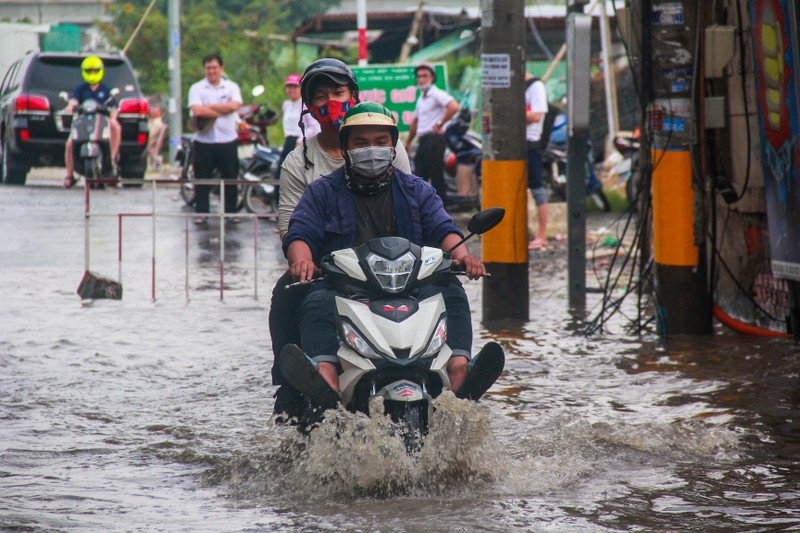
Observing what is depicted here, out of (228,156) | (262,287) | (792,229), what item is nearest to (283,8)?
(228,156)

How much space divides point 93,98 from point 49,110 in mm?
1466

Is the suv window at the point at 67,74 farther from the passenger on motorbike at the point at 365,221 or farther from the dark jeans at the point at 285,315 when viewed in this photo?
the passenger on motorbike at the point at 365,221

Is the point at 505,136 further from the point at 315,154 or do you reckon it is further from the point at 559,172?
the point at 559,172

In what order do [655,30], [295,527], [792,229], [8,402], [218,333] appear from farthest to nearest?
[218,333], [655,30], [792,229], [8,402], [295,527]

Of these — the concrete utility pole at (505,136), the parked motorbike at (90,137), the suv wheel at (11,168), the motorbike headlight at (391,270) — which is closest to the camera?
the motorbike headlight at (391,270)

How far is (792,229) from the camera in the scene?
764cm

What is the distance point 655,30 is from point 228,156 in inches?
330

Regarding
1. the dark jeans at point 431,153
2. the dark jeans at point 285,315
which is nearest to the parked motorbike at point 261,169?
the dark jeans at point 431,153

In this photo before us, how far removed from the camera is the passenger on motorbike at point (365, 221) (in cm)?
524

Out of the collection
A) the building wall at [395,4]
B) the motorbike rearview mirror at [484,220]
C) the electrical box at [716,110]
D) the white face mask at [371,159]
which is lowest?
the motorbike rearview mirror at [484,220]

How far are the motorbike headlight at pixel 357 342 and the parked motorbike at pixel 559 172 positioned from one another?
12200 mm

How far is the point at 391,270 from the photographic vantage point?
199 inches

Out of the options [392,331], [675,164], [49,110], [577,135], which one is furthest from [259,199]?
[392,331]

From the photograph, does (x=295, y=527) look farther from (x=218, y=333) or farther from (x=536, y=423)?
(x=218, y=333)
